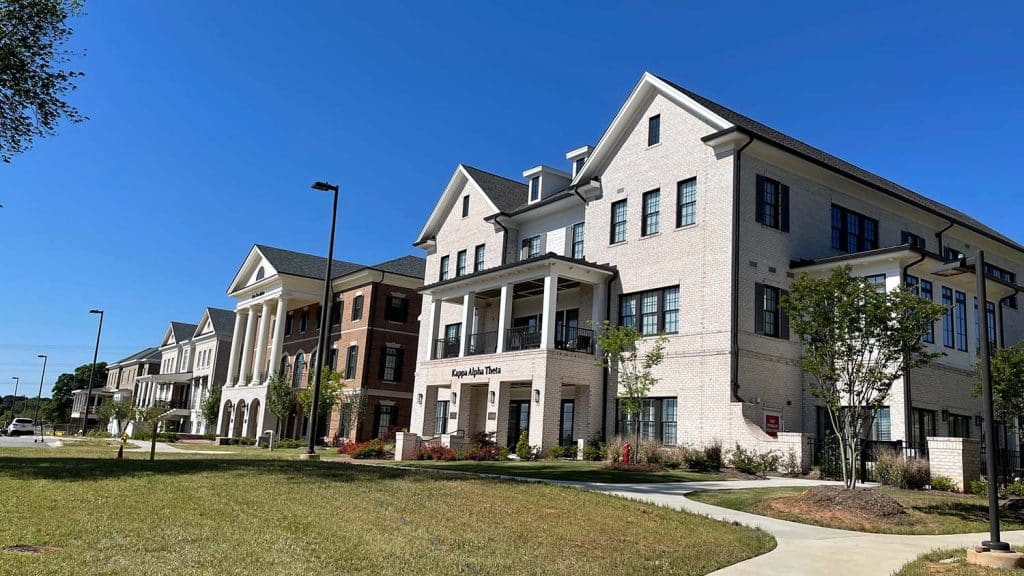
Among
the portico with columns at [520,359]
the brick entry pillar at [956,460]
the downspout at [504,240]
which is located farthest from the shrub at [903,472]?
the downspout at [504,240]

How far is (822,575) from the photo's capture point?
27.7ft

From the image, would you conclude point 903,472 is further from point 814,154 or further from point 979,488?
point 814,154

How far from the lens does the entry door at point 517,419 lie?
32312 millimetres

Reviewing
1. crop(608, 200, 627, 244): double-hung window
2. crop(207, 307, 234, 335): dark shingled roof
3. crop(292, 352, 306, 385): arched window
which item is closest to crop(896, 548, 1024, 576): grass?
crop(608, 200, 627, 244): double-hung window

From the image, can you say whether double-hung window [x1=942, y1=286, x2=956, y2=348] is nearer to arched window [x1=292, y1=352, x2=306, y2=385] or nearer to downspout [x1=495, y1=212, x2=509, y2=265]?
downspout [x1=495, y1=212, x2=509, y2=265]

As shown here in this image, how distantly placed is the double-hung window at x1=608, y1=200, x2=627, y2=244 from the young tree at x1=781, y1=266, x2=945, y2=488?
13292 mm

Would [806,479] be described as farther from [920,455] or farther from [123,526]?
[123,526]

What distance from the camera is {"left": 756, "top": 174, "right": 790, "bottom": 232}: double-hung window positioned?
26250 millimetres

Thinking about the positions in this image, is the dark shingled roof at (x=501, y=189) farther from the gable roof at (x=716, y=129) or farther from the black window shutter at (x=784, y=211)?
the black window shutter at (x=784, y=211)

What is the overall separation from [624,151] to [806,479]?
14.2 m

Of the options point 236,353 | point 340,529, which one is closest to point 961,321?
point 340,529

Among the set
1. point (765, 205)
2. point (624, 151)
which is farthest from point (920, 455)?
point (624, 151)

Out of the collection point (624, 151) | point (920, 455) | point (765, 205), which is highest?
point (624, 151)

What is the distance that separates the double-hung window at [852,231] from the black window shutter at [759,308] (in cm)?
455
